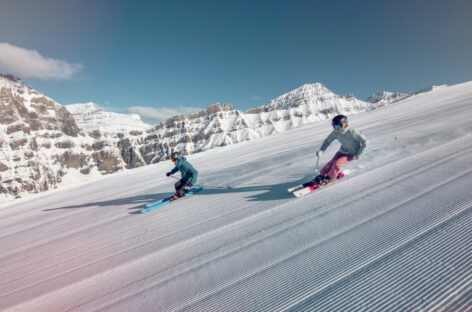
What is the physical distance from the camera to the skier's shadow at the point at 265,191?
14.4 ft

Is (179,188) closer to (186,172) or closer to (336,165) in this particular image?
(186,172)

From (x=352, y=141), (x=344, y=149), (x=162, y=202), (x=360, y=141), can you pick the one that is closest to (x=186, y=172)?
(x=162, y=202)

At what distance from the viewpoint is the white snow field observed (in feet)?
6.27

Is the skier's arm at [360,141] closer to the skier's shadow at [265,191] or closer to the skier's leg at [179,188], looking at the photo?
the skier's shadow at [265,191]

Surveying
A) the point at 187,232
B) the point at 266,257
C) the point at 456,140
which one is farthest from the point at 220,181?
the point at 456,140

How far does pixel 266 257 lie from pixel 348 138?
10.9ft

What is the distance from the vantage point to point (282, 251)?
2.61 metres

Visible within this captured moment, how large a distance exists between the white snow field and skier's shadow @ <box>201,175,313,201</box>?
0.05 meters

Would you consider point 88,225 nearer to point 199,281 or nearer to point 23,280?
point 23,280

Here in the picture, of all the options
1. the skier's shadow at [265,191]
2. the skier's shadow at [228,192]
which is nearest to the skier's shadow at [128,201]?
the skier's shadow at [228,192]

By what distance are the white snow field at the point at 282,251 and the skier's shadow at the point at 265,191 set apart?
5 cm

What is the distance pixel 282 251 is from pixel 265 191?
2260 millimetres

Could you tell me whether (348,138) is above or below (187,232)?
above

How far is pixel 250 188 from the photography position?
5301 mm
